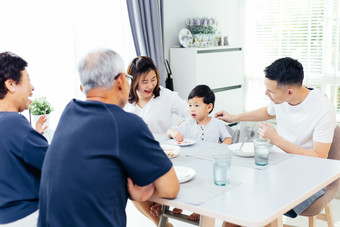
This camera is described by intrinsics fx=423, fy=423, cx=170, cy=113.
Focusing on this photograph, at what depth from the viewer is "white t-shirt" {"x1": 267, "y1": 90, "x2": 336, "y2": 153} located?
94.6 inches

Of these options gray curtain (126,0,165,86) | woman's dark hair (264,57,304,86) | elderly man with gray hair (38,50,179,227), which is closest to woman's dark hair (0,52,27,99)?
elderly man with gray hair (38,50,179,227)

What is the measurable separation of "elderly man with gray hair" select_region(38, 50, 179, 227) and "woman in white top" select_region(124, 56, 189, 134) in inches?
56.0

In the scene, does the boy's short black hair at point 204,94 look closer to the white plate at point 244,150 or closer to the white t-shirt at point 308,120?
the white t-shirt at point 308,120

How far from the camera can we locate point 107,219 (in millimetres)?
1496

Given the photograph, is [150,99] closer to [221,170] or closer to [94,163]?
[221,170]

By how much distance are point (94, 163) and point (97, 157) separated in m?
0.02

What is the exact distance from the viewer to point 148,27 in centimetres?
406

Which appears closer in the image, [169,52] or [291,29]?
[169,52]

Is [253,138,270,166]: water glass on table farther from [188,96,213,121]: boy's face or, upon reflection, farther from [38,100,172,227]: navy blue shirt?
[188,96,213,121]: boy's face

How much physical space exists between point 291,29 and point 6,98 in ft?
12.2

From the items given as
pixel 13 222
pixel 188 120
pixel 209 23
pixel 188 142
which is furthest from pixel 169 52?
pixel 13 222

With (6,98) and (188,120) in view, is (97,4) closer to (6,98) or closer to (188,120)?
(188,120)

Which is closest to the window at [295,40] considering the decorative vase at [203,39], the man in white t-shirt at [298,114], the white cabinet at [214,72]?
the white cabinet at [214,72]

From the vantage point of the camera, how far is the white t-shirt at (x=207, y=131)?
282 cm
